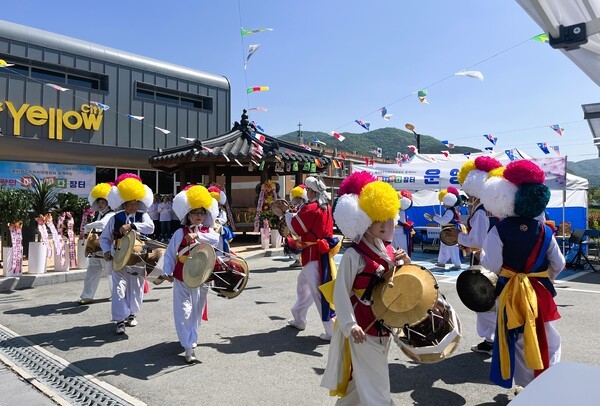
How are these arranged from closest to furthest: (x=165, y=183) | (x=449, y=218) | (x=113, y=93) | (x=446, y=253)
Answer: (x=449, y=218) → (x=446, y=253) → (x=113, y=93) → (x=165, y=183)

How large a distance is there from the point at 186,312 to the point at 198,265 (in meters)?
0.51

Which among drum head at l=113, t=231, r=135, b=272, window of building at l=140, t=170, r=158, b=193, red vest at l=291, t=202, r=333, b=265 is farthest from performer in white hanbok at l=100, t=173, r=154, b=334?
window of building at l=140, t=170, r=158, b=193

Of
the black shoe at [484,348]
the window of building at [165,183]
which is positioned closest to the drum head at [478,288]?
the black shoe at [484,348]

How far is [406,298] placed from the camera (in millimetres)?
2668

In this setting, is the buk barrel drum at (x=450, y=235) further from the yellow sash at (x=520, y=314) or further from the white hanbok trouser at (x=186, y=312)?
the white hanbok trouser at (x=186, y=312)

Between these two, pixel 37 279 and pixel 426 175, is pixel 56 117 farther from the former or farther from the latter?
pixel 426 175

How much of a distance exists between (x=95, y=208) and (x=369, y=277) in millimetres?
5847

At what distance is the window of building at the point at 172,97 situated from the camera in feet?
63.0

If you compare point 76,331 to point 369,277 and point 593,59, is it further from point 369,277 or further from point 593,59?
point 593,59

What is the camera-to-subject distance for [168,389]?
377 centimetres

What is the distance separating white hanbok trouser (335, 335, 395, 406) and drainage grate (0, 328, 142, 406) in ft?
6.07

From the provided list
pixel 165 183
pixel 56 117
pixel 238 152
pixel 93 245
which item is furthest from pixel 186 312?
pixel 165 183

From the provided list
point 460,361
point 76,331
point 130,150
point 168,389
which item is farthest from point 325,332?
point 130,150

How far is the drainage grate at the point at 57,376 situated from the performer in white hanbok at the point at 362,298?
69.0 inches
